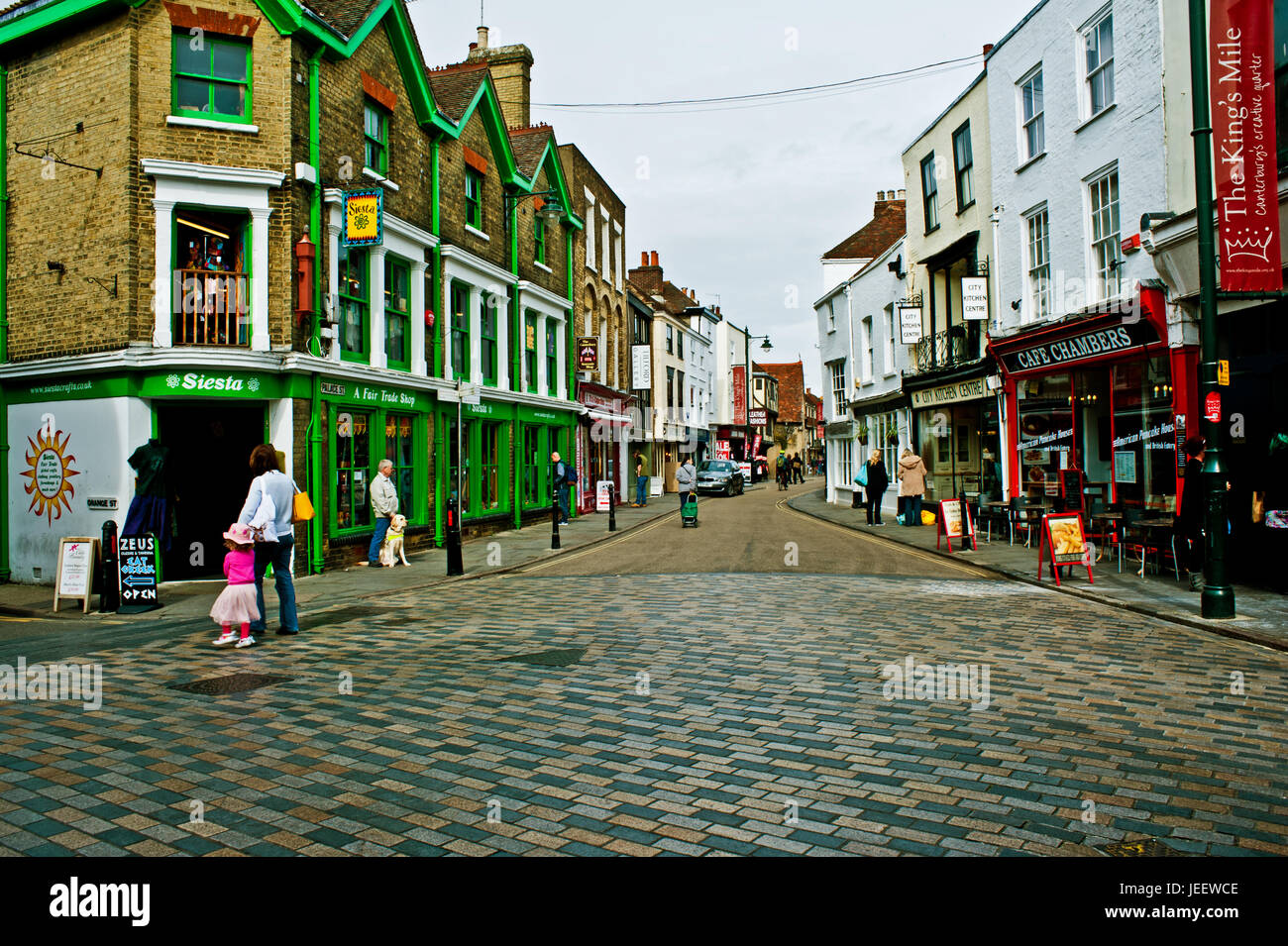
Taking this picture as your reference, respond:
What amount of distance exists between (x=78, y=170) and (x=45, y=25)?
8.13ft

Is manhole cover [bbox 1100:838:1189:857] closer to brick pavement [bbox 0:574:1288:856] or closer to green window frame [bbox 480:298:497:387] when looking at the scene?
brick pavement [bbox 0:574:1288:856]

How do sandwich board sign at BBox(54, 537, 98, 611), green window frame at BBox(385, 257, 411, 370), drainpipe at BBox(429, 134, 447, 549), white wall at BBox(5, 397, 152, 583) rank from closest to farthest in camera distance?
sandwich board sign at BBox(54, 537, 98, 611) → white wall at BBox(5, 397, 152, 583) → green window frame at BBox(385, 257, 411, 370) → drainpipe at BBox(429, 134, 447, 549)

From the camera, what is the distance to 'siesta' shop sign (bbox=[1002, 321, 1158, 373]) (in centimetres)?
1417

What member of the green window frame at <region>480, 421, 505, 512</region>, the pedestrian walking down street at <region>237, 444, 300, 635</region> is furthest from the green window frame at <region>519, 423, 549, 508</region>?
the pedestrian walking down street at <region>237, 444, 300, 635</region>

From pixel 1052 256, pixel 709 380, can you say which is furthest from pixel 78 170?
pixel 709 380

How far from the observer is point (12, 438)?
589 inches

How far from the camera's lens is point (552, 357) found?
1060 inches

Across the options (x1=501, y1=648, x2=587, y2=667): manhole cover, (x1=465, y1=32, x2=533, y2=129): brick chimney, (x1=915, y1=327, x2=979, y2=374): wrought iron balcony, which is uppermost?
(x1=465, y1=32, x2=533, y2=129): brick chimney

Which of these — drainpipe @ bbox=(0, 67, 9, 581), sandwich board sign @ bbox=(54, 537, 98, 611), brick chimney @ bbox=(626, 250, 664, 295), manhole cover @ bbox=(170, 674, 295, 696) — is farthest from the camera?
brick chimney @ bbox=(626, 250, 664, 295)

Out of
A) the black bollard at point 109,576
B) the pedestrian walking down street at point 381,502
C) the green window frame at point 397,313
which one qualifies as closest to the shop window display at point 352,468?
the pedestrian walking down street at point 381,502

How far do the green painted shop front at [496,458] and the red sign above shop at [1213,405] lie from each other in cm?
1283

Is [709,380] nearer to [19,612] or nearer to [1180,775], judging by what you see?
[19,612]

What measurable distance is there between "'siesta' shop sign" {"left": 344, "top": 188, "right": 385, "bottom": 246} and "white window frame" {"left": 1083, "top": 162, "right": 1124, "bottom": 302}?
42.0 feet
